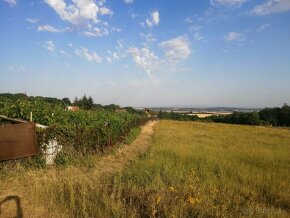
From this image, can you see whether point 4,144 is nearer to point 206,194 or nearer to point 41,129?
point 206,194

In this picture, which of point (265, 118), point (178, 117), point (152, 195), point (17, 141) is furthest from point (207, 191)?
point (178, 117)

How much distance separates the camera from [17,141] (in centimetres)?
487

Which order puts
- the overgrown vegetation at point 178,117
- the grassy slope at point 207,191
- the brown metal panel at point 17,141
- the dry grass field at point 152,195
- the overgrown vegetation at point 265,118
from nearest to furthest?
the brown metal panel at point 17,141 < the dry grass field at point 152,195 < the grassy slope at point 207,191 < the overgrown vegetation at point 265,118 < the overgrown vegetation at point 178,117

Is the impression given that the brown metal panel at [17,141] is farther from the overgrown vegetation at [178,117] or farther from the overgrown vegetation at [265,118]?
the overgrown vegetation at [178,117]

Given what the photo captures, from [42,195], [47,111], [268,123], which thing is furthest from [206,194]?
[268,123]

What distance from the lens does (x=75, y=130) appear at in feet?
38.1

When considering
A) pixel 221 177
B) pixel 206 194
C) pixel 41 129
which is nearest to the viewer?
pixel 206 194

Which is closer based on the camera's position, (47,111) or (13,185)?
(13,185)

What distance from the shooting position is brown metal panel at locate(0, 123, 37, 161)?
4.69 m

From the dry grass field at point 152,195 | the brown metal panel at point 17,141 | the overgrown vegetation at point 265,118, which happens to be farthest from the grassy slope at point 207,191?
the overgrown vegetation at point 265,118

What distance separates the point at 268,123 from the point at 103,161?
80.6 m

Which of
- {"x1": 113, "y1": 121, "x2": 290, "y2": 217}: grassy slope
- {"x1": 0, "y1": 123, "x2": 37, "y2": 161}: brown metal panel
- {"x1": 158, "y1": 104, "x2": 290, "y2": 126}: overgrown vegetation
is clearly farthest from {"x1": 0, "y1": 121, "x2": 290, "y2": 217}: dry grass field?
{"x1": 158, "y1": 104, "x2": 290, "y2": 126}: overgrown vegetation

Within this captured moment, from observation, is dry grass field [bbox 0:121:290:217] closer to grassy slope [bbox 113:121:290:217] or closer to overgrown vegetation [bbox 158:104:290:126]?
grassy slope [bbox 113:121:290:217]

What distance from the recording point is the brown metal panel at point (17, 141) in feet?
15.4
